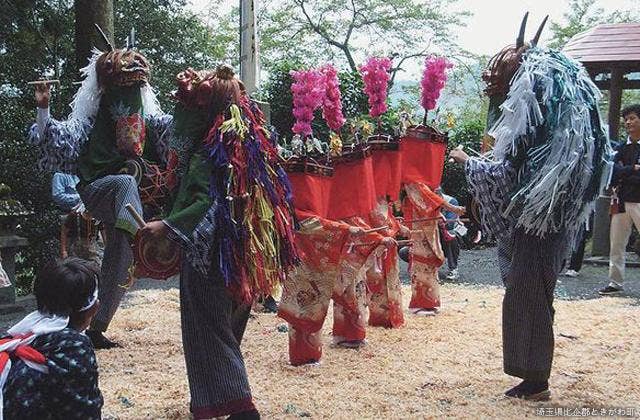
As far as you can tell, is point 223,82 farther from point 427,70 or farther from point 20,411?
point 427,70

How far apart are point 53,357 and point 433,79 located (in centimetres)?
397

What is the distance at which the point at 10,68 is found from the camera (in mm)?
9125

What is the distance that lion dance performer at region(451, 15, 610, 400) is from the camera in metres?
3.77

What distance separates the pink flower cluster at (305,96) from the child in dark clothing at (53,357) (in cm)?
219

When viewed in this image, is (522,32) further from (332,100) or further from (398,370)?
(398,370)

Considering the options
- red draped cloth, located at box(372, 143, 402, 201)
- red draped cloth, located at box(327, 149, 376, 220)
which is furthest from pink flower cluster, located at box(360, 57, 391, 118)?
red draped cloth, located at box(327, 149, 376, 220)

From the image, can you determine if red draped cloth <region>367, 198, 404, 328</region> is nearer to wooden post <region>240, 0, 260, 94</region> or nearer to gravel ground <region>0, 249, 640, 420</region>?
gravel ground <region>0, 249, 640, 420</region>

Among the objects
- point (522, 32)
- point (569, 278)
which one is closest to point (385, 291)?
point (522, 32)

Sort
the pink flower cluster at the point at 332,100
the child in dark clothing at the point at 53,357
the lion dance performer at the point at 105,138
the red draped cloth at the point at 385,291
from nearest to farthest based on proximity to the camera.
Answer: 1. the child in dark clothing at the point at 53,357
2. the pink flower cluster at the point at 332,100
3. the lion dance performer at the point at 105,138
4. the red draped cloth at the point at 385,291

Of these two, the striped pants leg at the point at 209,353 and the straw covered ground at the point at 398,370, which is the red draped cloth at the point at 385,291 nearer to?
the straw covered ground at the point at 398,370

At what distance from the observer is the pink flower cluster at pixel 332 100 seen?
479 centimetres

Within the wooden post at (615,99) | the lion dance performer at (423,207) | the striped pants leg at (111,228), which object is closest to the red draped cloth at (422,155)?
the lion dance performer at (423,207)

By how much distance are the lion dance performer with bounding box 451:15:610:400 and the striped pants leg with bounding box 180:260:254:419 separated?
59.4 inches

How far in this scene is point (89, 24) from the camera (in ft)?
25.1
